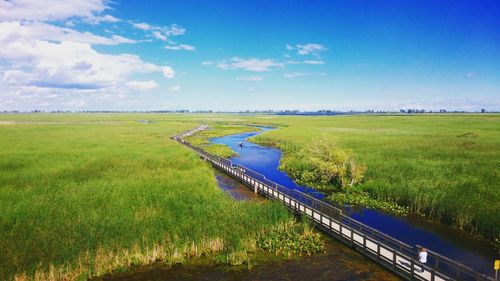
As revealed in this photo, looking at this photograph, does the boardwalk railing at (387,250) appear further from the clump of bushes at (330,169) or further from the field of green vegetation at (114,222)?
the clump of bushes at (330,169)

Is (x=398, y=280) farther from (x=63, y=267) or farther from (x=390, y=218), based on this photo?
(x=63, y=267)

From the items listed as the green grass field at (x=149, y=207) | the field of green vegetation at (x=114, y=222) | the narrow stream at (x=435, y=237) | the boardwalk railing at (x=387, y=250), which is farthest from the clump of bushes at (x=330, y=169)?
the field of green vegetation at (x=114, y=222)

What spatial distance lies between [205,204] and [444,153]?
40.3 metres

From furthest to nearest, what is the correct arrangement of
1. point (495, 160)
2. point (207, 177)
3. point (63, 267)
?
point (495, 160) → point (207, 177) → point (63, 267)

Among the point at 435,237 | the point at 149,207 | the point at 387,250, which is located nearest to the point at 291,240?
the point at 387,250

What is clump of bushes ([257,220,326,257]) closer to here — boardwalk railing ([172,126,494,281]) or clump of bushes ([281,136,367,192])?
boardwalk railing ([172,126,494,281])

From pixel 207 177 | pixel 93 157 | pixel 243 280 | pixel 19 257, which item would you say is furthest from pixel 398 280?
pixel 93 157

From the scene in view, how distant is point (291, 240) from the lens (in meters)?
21.5

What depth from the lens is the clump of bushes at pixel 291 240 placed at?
67.3ft

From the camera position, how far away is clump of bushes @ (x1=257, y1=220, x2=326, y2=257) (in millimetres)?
20516

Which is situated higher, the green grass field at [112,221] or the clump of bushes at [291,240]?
the green grass field at [112,221]

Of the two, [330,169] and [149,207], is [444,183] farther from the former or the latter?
[149,207]

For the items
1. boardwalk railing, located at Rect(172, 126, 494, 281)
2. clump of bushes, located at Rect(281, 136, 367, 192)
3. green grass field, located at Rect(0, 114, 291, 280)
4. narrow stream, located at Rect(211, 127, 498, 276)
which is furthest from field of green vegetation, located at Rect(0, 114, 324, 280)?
clump of bushes, located at Rect(281, 136, 367, 192)

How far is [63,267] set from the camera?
1680 centimetres
